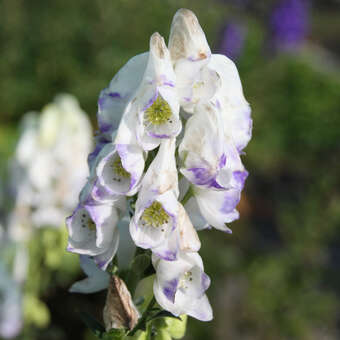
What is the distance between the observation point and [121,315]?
1054 mm

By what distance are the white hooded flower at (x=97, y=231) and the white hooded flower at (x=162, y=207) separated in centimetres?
8

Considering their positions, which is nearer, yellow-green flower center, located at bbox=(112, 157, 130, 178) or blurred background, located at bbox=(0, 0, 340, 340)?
yellow-green flower center, located at bbox=(112, 157, 130, 178)

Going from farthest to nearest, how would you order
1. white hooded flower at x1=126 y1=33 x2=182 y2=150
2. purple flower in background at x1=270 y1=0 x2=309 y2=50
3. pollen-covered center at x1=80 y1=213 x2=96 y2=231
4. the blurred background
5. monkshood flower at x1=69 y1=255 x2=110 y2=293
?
purple flower in background at x1=270 y1=0 x2=309 y2=50
the blurred background
monkshood flower at x1=69 y1=255 x2=110 y2=293
pollen-covered center at x1=80 y1=213 x2=96 y2=231
white hooded flower at x1=126 y1=33 x2=182 y2=150

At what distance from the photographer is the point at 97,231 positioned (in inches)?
42.1

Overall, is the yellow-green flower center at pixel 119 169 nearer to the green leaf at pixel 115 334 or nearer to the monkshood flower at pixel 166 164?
the monkshood flower at pixel 166 164

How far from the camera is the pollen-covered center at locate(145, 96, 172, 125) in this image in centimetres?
104

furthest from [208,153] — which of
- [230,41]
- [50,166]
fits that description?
[230,41]

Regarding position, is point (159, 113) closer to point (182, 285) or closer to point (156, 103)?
point (156, 103)

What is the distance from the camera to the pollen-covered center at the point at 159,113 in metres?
1.04

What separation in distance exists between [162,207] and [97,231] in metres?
0.15

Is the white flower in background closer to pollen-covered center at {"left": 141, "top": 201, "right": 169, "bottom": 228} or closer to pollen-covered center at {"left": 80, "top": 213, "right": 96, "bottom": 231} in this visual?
pollen-covered center at {"left": 80, "top": 213, "right": 96, "bottom": 231}

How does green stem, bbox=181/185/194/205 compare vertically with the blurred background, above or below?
above

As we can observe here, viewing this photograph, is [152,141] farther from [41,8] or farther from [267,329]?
[41,8]

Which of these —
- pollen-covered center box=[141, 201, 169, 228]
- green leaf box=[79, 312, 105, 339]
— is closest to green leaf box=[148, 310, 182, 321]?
green leaf box=[79, 312, 105, 339]
